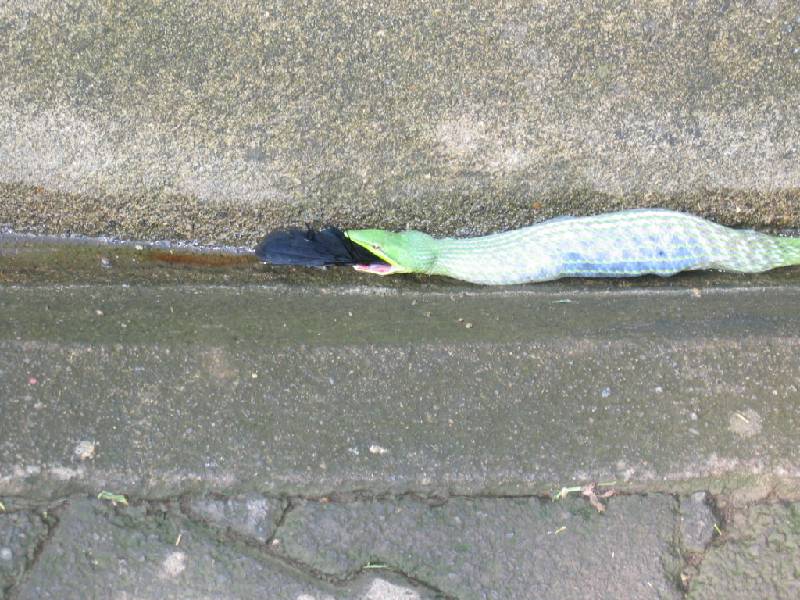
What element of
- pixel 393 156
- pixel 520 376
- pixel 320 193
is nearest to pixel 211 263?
pixel 320 193

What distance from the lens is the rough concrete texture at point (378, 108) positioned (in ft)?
7.23

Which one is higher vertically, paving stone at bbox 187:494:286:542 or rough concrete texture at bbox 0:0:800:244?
rough concrete texture at bbox 0:0:800:244

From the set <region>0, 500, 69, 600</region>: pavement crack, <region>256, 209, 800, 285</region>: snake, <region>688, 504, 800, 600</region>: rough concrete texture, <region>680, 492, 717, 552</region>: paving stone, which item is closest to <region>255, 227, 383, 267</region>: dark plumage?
<region>256, 209, 800, 285</region>: snake

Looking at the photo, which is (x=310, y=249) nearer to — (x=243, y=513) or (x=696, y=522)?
(x=243, y=513)

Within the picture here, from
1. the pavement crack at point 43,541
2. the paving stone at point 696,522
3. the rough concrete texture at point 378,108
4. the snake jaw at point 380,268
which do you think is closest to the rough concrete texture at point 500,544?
the paving stone at point 696,522

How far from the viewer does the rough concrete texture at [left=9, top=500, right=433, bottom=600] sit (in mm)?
1755

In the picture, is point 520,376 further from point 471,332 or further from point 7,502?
point 7,502

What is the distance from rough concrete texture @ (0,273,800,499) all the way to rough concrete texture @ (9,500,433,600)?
0.09 meters

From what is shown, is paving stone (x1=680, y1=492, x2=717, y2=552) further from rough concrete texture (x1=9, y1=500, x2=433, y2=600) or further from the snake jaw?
the snake jaw

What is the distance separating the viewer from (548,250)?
2.32 metres

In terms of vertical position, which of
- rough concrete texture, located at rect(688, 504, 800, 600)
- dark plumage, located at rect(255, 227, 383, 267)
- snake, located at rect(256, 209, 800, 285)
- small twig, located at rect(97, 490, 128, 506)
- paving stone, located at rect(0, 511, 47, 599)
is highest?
snake, located at rect(256, 209, 800, 285)

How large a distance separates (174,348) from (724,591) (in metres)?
1.63

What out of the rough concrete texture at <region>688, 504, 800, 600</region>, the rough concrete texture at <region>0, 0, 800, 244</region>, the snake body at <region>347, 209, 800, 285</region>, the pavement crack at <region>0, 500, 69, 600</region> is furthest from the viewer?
the snake body at <region>347, 209, 800, 285</region>

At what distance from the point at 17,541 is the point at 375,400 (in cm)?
97
